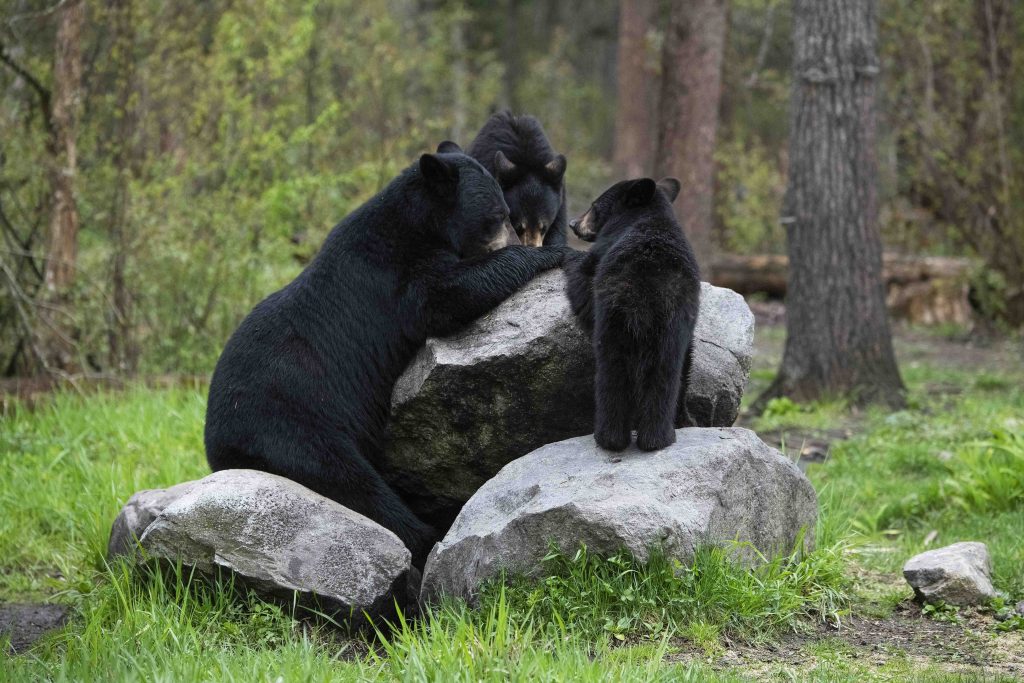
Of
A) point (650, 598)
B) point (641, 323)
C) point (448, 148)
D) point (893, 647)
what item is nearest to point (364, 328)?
point (448, 148)

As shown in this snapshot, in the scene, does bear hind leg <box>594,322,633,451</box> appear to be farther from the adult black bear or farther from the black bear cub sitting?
the adult black bear

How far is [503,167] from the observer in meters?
5.84

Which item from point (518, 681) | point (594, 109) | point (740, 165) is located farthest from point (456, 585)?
point (594, 109)

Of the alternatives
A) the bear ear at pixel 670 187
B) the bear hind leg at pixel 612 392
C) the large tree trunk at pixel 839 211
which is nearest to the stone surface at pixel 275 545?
the bear hind leg at pixel 612 392

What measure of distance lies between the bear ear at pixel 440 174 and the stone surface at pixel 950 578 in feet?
9.29

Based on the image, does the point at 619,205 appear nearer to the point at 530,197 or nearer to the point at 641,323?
the point at 641,323

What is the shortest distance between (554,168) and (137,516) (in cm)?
291

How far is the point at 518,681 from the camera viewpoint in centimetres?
337

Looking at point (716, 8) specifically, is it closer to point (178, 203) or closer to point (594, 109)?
point (178, 203)

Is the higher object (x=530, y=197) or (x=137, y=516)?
(x=530, y=197)

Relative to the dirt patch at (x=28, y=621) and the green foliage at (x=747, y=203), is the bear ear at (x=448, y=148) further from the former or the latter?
the green foliage at (x=747, y=203)

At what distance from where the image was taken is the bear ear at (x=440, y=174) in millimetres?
4992

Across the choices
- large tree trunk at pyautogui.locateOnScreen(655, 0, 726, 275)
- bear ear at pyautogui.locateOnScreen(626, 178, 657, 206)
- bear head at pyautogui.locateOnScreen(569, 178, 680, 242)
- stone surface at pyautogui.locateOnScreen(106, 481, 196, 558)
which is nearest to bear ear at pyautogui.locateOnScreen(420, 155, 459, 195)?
bear head at pyautogui.locateOnScreen(569, 178, 680, 242)

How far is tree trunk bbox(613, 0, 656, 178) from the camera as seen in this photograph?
21406mm
